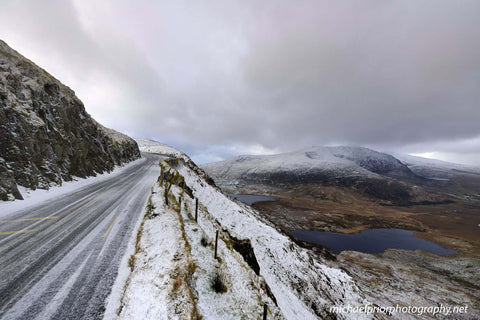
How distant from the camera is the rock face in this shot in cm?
1569

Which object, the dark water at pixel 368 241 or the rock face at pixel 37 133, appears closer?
the rock face at pixel 37 133

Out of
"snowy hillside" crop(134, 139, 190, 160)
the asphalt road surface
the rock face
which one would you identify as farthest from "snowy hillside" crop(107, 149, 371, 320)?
"snowy hillside" crop(134, 139, 190, 160)

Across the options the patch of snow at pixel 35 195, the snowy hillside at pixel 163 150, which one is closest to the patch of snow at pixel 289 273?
the patch of snow at pixel 35 195

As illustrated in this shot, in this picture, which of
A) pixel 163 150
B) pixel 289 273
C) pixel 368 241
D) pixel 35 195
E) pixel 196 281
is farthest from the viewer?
pixel 163 150

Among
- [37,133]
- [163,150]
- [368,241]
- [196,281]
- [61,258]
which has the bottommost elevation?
[368,241]

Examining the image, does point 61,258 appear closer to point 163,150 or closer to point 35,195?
point 35,195

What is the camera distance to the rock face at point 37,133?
618 inches

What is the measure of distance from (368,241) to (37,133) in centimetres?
9697

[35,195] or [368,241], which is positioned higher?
[35,195]

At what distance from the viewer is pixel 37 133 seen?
18547 mm

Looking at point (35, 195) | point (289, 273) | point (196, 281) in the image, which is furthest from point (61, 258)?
point (289, 273)

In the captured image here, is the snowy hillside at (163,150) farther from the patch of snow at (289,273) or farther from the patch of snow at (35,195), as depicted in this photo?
the patch of snow at (289,273)

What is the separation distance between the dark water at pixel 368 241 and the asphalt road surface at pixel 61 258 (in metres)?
65.0

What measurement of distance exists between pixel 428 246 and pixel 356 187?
448 ft
